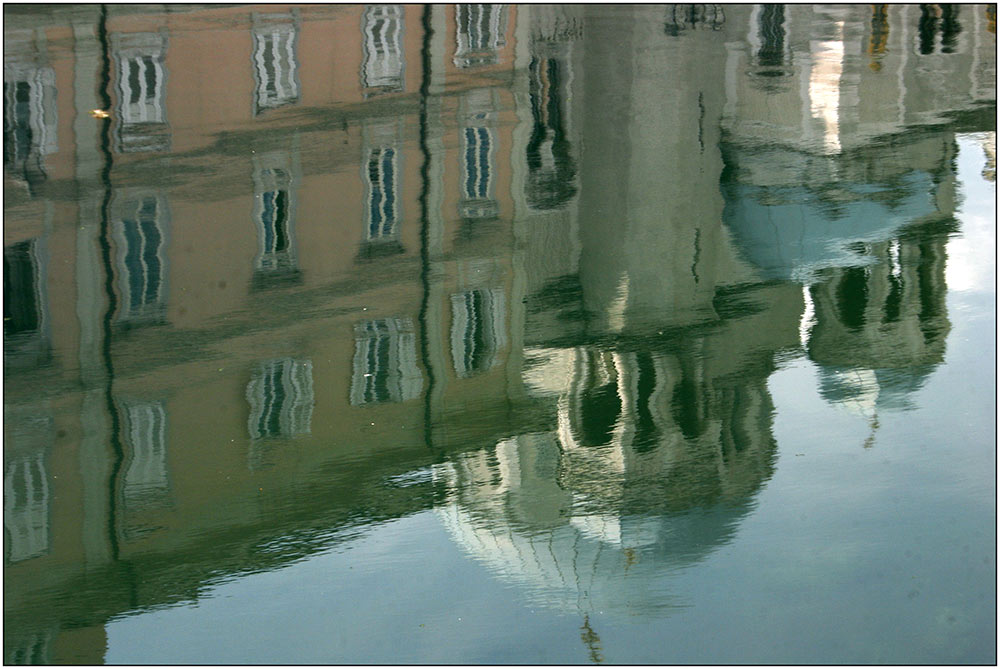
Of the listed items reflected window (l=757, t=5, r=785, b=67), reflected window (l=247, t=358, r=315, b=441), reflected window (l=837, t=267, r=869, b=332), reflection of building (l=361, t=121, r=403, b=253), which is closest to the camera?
reflected window (l=247, t=358, r=315, b=441)


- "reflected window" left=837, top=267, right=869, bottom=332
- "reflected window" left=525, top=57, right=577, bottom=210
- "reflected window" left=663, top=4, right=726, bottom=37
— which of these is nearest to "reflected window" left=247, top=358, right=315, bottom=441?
"reflected window" left=525, top=57, right=577, bottom=210

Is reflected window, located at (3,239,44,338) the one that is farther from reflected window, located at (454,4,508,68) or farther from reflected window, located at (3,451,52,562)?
reflected window, located at (454,4,508,68)

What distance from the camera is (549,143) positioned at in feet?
31.1

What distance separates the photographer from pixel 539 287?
7.15 m

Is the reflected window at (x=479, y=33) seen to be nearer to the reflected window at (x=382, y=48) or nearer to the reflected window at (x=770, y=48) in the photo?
the reflected window at (x=382, y=48)

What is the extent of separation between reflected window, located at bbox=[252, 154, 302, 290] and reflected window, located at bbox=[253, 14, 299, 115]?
146 cm

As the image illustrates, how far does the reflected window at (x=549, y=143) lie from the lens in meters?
8.51

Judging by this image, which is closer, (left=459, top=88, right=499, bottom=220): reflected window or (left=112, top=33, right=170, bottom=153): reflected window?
(left=459, top=88, right=499, bottom=220): reflected window

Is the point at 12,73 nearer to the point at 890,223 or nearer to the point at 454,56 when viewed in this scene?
the point at 454,56

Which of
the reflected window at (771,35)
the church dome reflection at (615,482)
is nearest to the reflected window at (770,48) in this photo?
the reflected window at (771,35)

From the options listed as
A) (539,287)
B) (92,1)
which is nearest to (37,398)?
(539,287)

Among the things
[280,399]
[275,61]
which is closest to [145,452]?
[280,399]

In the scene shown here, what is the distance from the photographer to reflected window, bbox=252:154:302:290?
24.2 ft

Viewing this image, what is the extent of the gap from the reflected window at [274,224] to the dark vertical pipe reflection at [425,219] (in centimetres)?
85
